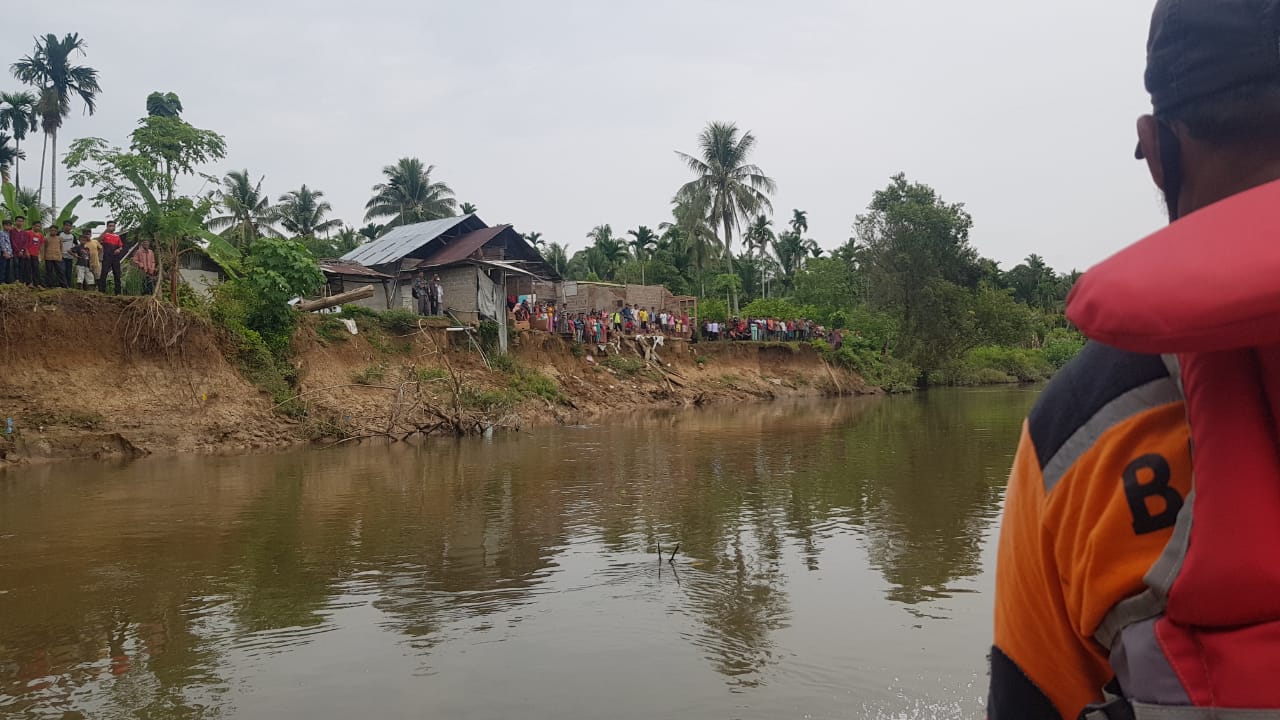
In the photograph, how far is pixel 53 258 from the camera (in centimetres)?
1789

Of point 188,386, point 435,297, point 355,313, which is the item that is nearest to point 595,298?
point 435,297

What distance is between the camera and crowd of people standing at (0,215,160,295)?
17219 millimetres

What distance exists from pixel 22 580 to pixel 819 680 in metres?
6.68

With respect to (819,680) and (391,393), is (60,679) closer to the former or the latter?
(819,680)

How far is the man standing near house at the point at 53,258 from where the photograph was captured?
699 inches

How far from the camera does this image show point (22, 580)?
290 inches

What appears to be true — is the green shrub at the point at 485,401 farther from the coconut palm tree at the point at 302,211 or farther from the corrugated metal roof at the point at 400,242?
the coconut palm tree at the point at 302,211

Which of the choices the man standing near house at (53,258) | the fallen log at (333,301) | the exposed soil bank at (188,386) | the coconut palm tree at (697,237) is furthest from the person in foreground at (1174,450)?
the coconut palm tree at (697,237)

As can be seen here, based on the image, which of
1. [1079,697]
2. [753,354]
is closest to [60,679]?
[1079,697]

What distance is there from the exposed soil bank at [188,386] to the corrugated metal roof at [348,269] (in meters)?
4.95

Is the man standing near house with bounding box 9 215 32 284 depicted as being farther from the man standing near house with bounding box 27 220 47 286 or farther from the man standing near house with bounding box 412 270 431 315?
the man standing near house with bounding box 412 270 431 315

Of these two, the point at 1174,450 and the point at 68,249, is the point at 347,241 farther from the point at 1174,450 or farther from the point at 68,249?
the point at 1174,450

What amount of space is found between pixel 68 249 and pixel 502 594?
16.6 m

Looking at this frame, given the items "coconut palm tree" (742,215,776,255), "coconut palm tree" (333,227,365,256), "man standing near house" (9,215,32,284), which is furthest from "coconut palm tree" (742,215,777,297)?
"man standing near house" (9,215,32,284)
